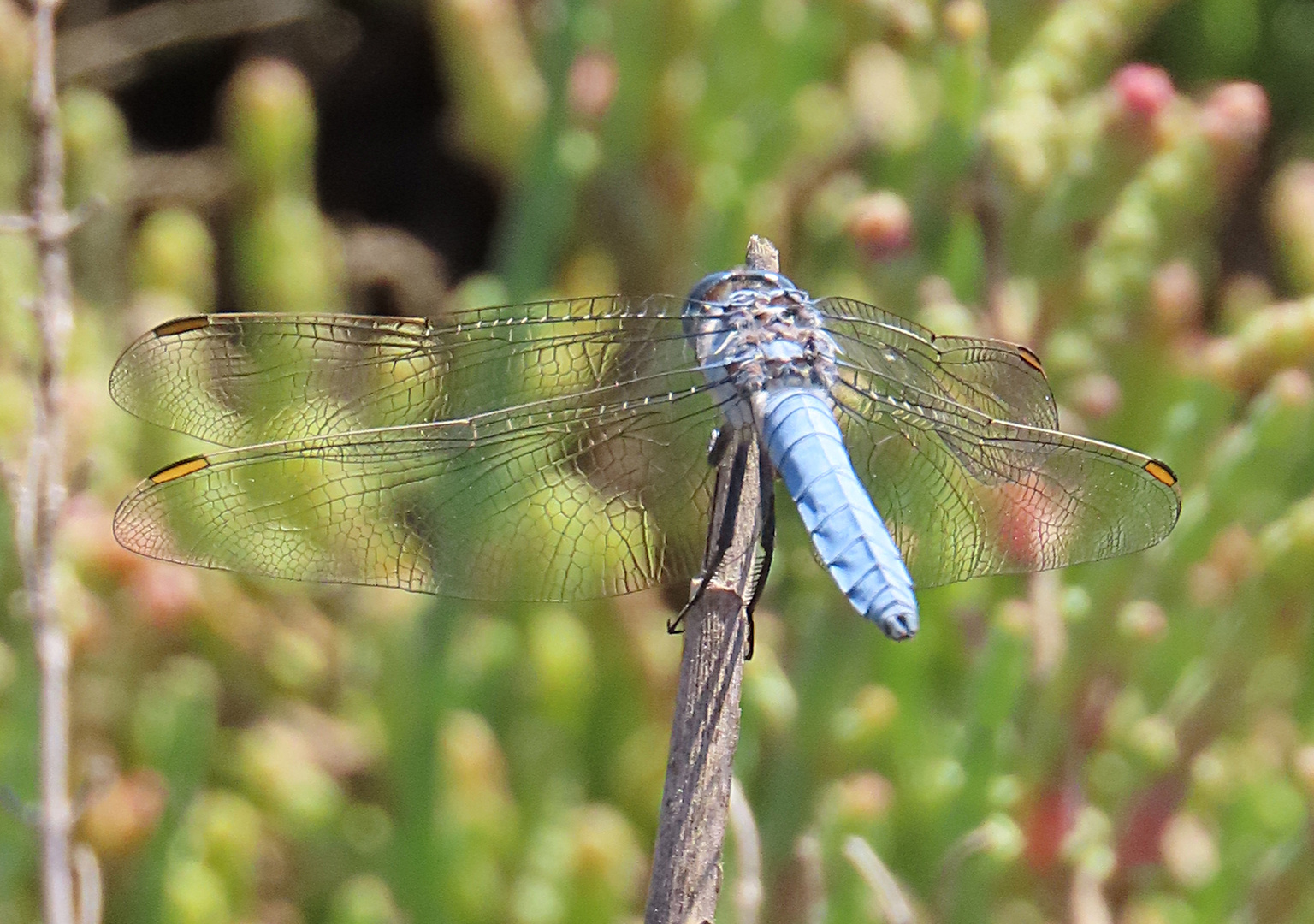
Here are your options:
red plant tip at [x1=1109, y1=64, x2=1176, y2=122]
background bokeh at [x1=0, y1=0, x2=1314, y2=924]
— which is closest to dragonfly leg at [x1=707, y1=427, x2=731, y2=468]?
background bokeh at [x1=0, y1=0, x2=1314, y2=924]

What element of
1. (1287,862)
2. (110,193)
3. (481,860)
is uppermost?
(110,193)

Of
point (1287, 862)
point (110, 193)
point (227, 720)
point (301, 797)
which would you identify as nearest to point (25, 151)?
point (110, 193)

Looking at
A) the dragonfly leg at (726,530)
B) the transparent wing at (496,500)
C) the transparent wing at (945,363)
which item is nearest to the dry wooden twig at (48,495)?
the transparent wing at (496,500)

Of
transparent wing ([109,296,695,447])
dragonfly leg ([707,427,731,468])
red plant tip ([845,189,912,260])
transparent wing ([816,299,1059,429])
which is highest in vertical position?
red plant tip ([845,189,912,260])

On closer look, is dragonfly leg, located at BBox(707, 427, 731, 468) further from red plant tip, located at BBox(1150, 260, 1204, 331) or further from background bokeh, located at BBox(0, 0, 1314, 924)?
red plant tip, located at BBox(1150, 260, 1204, 331)

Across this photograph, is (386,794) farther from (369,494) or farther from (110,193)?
(110,193)

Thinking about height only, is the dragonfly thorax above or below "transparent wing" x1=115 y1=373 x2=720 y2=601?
above

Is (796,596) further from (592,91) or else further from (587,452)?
(592,91)
